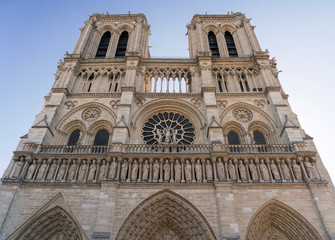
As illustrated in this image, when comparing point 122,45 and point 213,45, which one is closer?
point 213,45

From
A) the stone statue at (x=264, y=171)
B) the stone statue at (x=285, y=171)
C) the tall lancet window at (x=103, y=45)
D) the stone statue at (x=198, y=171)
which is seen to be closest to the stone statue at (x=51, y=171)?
the stone statue at (x=198, y=171)

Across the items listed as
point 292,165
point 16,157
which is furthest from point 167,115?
point 16,157

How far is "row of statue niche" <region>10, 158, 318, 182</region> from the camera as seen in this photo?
11109 mm

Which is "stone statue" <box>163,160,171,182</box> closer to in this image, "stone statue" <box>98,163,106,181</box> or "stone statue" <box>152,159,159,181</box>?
"stone statue" <box>152,159,159,181</box>

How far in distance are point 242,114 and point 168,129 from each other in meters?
4.71

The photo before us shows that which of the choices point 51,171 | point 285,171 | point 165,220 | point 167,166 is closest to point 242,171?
point 285,171

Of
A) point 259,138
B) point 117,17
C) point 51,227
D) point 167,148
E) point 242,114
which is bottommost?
point 51,227

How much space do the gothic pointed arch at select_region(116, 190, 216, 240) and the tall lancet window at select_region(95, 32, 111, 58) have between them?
44.9ft

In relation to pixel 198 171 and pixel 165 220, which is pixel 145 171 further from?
pixel 198 171

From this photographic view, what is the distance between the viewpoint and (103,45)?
20.9 meters

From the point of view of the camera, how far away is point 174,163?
11703mm

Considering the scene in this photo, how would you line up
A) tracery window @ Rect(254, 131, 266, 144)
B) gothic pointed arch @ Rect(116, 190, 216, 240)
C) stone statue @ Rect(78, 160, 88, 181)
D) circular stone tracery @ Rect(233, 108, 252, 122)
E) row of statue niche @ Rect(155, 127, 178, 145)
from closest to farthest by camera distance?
1. gothic pointed arch @ Rect(116, 190, 216, 240)
2. stone statue @ Rect(78, 160, 88, 181)
3. row of statue niche @ Rect(155, 127, 178, 145)
4. tracery window @ Rect(254, 131, 266, 144)
5. circular stone tracery @ Rect(233, 108, 252, 122)

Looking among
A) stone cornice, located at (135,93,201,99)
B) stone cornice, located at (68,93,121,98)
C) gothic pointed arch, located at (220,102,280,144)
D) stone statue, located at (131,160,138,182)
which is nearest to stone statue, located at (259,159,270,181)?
gothic pointed arch, located at (220,102,280,144)

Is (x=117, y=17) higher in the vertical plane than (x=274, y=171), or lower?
A: higher
